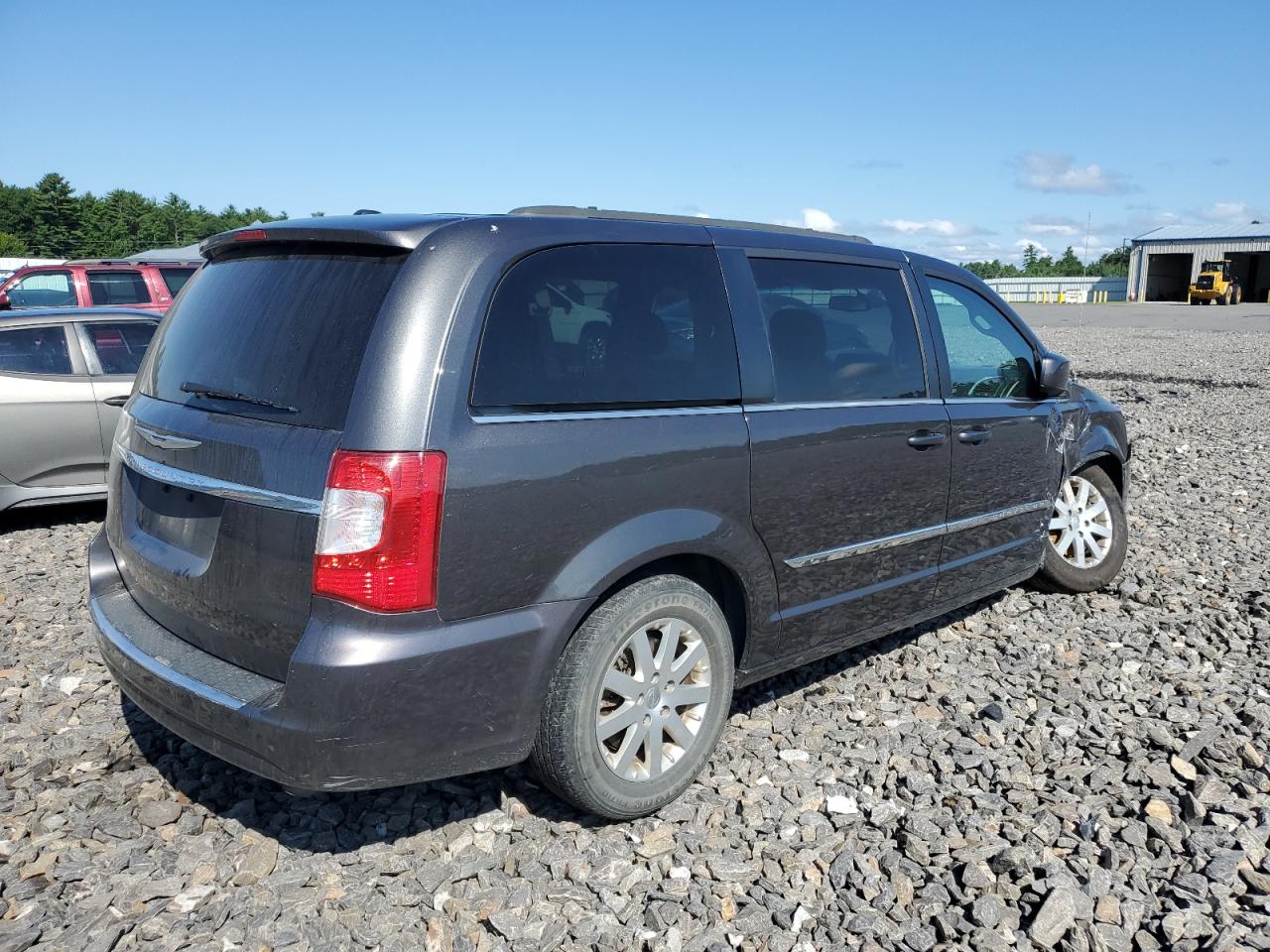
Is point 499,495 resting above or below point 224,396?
below

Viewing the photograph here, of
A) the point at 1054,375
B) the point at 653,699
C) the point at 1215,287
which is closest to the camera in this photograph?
the point at 653,699

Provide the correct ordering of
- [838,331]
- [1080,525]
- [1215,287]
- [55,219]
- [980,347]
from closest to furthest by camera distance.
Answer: [838,331]
[980,347]
[1080,525]
[1215,287]
[55,219]

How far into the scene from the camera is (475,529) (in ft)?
8.70

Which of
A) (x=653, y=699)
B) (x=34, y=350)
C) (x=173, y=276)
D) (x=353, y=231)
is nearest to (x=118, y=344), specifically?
(x=34, y=350)

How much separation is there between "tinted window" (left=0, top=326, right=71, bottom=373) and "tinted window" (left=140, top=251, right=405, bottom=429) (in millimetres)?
4377

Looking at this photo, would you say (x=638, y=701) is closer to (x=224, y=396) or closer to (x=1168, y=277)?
(x=224, y=396)

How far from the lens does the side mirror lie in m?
4.77

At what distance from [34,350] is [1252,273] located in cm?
8468

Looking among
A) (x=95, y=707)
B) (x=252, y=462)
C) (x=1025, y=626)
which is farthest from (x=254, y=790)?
(x=1025, y=626)

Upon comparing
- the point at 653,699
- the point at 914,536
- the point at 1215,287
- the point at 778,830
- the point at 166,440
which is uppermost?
the point at 1215,287

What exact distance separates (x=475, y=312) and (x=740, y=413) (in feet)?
3.31

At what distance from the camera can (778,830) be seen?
3.23m

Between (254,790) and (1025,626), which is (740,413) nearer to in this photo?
(254,790)

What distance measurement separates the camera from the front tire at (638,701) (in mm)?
2945
